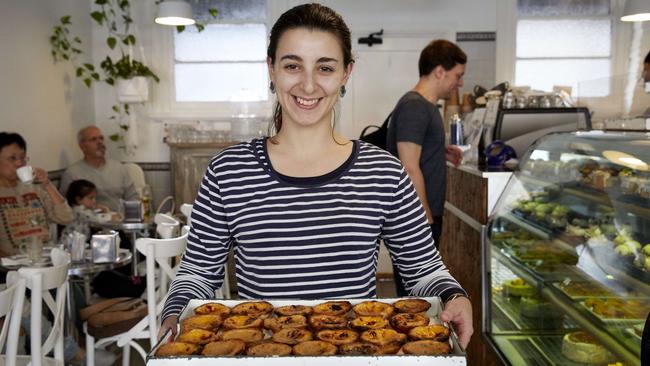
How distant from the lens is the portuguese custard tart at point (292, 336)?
1.06 m

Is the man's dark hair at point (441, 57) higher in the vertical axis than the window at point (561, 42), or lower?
lower

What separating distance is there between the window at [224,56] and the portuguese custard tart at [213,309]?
5.81m

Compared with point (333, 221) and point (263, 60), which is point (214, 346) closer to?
point (333, 221)

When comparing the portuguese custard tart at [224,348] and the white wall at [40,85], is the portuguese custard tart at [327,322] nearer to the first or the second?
the portuguese custard tart at [224,348]

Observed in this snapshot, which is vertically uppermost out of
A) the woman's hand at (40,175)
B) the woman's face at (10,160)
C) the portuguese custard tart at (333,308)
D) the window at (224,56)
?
the window at (224,56)

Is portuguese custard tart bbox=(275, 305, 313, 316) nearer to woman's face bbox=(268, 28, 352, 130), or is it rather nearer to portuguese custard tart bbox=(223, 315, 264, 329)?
portuguese custard tart bbox=(223, 315, 264, 329)

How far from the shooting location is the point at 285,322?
3.79ft

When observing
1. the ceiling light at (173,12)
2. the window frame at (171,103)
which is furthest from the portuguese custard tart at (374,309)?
the window frame at (171,103)

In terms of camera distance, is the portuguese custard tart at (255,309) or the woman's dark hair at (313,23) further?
the woman's dark hair at (313,23)

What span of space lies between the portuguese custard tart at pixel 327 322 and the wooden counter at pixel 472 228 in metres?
1.99

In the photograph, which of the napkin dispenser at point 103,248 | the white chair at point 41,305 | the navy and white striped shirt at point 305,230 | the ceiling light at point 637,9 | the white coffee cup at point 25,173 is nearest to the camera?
the navy and white striped shirt at point 305,230

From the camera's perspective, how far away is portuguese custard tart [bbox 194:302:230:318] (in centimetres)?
121

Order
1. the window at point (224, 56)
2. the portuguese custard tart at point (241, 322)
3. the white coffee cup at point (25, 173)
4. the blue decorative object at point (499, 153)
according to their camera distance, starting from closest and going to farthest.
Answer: the portuguese custard tart at point (241, 322) → the blue decorative object at point (499, 153) → the white coffee cup at point (25, 173) → the window at point (224, 56)

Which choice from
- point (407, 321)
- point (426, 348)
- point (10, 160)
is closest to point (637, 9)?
point (10, 160)
